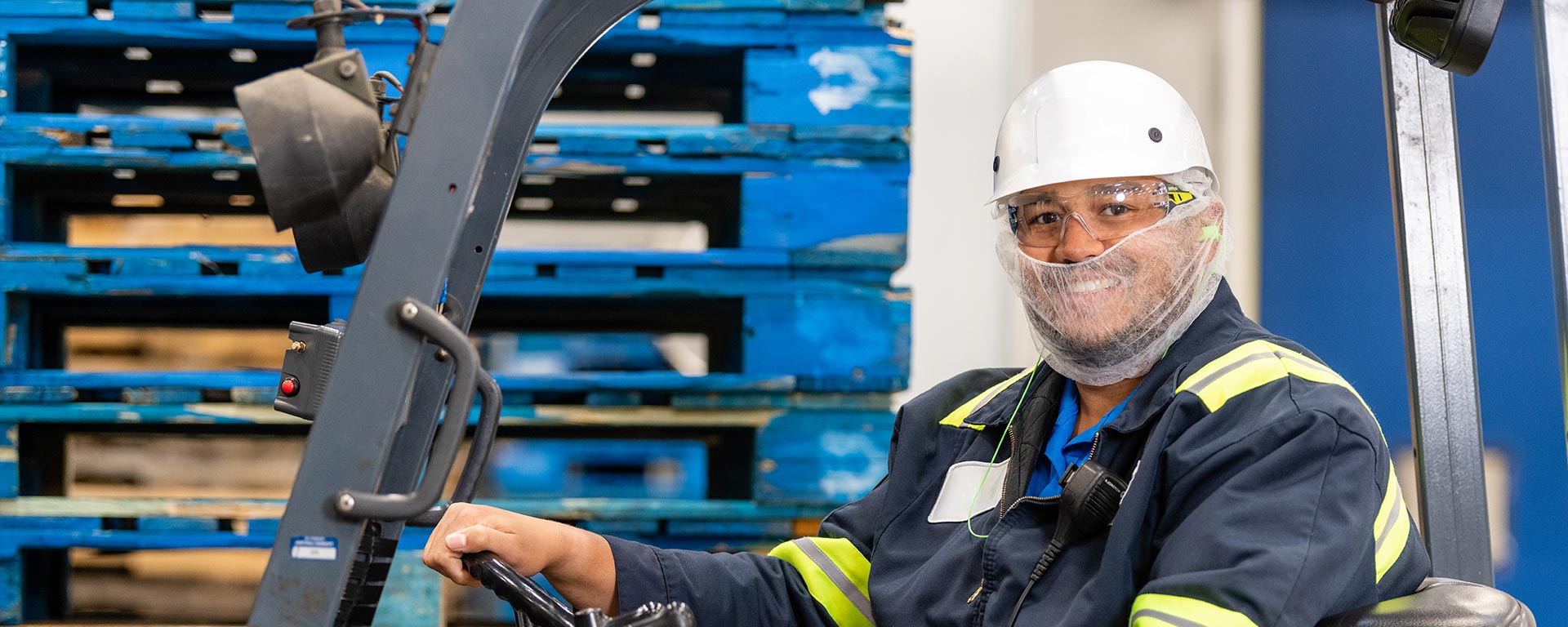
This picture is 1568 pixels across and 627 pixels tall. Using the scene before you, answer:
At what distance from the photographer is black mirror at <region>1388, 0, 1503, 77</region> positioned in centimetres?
191

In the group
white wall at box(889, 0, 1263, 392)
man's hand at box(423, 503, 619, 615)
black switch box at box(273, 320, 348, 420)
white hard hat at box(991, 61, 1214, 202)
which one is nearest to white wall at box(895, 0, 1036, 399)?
white wall at box(889, 0, 1263, 392)

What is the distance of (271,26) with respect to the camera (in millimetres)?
3236

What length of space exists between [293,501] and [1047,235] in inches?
53.3

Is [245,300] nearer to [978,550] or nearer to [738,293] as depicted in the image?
[738,293]

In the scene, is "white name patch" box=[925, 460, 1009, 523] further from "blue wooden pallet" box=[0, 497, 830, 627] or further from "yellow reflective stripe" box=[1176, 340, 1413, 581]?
"blue wooden pallet" box=[0, 497, 830, 627]

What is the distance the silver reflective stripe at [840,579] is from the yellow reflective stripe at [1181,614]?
2.77 ft

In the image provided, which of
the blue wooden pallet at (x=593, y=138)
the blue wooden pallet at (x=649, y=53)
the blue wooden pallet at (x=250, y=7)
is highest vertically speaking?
the blue wooden pallet at (x=250, y=7)

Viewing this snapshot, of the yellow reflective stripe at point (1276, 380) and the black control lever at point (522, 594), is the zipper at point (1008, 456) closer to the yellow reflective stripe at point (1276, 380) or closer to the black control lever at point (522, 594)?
the yellow reflective stripe at point (1276, 380)

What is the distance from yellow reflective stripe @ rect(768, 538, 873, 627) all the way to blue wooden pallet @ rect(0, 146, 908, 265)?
3.19 feet

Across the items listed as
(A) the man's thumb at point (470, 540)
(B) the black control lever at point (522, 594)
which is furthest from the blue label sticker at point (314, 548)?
(A) the man's thumb at point (470, 540)

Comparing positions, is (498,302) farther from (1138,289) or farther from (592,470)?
(1138,289)

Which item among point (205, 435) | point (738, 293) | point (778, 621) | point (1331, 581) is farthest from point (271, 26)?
point (1331, 581)

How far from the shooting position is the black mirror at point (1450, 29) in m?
1.91

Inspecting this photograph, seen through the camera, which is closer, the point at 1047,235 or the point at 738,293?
the point at 1047,235
